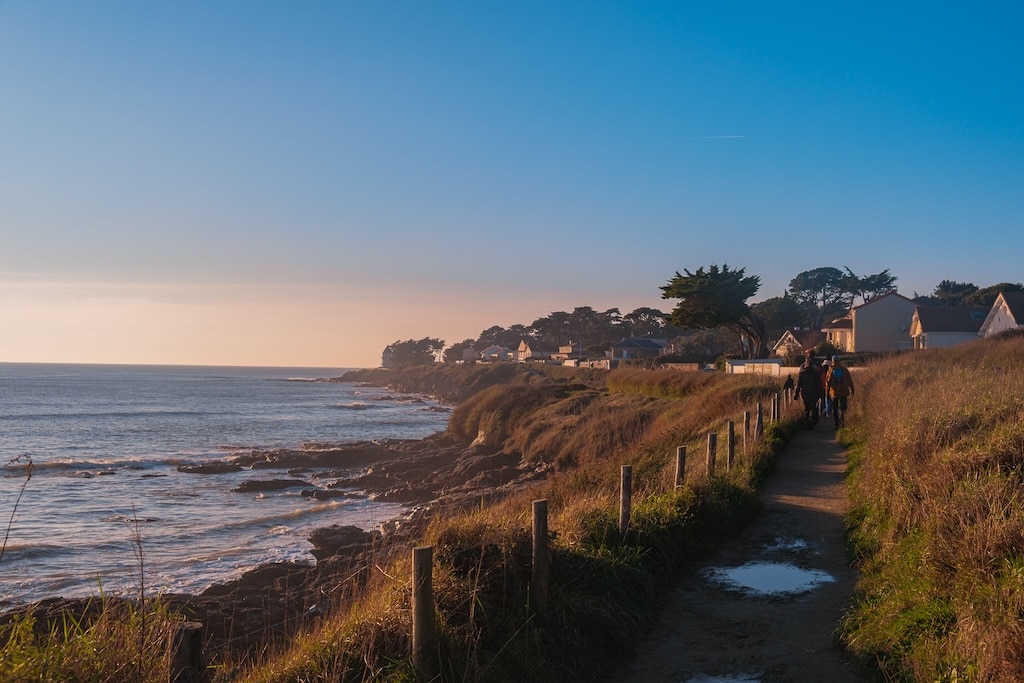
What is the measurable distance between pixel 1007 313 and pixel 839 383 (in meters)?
33.1

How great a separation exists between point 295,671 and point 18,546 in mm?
14341

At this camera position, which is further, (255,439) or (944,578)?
(255,439)

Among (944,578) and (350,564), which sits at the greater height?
(944,578)

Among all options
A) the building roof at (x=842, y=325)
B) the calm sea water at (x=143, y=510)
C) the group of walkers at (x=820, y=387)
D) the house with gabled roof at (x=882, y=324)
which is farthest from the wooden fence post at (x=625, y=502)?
the building roof at (x=842, y=325)

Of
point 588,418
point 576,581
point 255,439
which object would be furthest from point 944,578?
point 255,439

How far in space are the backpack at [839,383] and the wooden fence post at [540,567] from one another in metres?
15.2

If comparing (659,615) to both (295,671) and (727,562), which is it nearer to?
(727,562)

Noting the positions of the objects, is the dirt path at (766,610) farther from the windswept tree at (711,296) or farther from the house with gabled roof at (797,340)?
the house with gabled roof at (797,340)

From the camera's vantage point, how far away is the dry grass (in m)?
5.40

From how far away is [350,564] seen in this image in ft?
48.7

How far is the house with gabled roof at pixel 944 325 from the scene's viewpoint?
54.3m

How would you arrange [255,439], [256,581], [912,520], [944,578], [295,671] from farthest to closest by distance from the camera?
[255,439] → [256,581] → [912,520] → [944,578] → [295,671]

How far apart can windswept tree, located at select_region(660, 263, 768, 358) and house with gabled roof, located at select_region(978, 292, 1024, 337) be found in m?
14.3

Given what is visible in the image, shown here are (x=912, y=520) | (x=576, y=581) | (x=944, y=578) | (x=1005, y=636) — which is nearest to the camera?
(x=1005, y=636)
